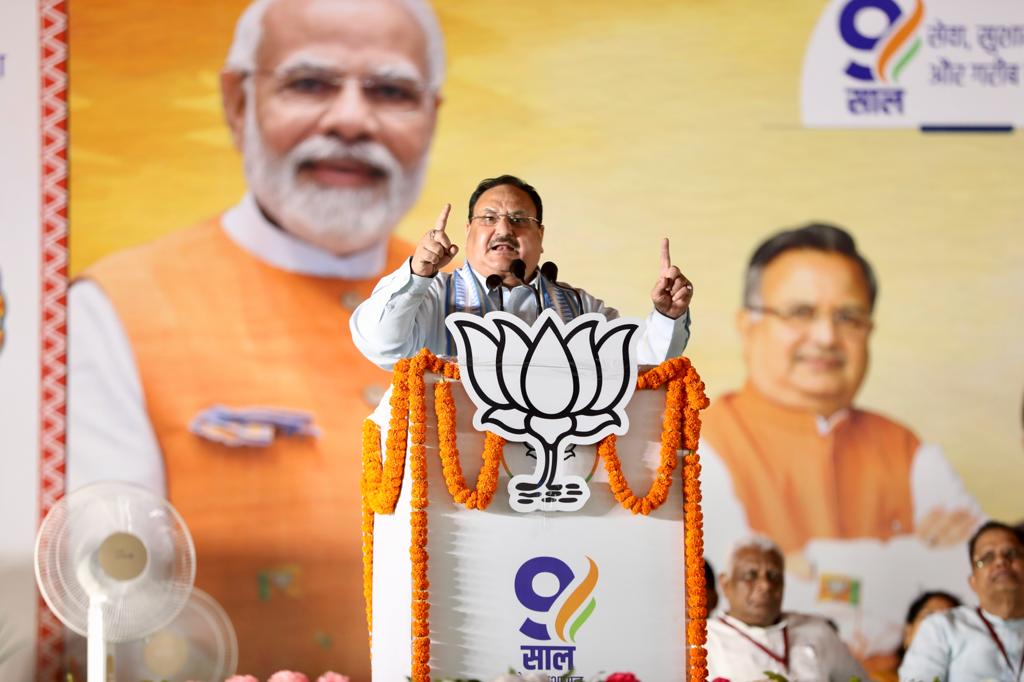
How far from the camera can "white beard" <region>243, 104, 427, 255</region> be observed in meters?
5.72

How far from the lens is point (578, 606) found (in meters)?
2.75

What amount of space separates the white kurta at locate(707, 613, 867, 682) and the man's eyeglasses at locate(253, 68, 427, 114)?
2648 millimetres

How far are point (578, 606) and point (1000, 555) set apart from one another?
322 cm

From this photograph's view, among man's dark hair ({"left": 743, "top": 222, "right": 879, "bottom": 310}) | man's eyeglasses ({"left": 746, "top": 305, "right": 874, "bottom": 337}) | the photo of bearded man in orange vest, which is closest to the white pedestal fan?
the photo of bearded man in orange vest

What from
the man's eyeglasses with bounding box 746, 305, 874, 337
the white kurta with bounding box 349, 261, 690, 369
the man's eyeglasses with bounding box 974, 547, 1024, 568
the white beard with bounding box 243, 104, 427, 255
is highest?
the white beard with bounding box 243, 104, 427, 255

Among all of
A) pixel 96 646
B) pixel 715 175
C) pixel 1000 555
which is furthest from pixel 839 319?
pixel 96 646

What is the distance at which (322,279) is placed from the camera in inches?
225

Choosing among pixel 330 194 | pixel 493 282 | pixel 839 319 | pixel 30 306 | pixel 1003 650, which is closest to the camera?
pixel 493 282

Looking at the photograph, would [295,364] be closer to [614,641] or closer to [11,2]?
[11,2]

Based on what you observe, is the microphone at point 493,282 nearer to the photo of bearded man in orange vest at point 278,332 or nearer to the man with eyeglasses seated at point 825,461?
the photo of bearded man in orange vest at point 278,332

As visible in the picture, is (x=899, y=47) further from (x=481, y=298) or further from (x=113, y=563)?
(x=113, y=563)

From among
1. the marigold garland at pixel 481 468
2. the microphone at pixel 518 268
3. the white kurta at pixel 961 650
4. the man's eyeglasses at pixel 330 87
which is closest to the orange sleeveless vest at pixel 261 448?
the man's eyeglasses at pixel 330 87

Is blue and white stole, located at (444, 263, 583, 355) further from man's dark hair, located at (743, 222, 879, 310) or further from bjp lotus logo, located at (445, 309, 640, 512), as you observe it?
man's dark hair, located at (743, 222, 879, 310)

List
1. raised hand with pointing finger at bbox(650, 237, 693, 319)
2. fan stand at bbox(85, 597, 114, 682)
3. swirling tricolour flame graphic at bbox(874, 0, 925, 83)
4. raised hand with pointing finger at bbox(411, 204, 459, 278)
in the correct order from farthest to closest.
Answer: swirling tricolour flame graphic at bbox(874, 0, 925, 83) < fan stand at bbox(85, 597, 114, 682) < raised hand with pointing finger at bbox(650, 237, 693, 319) < raised hand with pointing finger at bbox(411, 204, 459, 278)
